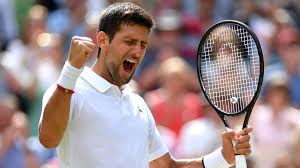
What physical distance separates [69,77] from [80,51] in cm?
15

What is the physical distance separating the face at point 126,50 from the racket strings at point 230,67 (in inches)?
26.7

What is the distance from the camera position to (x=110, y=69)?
559 centimetres

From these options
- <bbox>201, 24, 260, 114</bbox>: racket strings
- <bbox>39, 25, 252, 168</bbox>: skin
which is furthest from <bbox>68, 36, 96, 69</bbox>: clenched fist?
<bbox>201, 24, 260, 114</bbox>: racket strings

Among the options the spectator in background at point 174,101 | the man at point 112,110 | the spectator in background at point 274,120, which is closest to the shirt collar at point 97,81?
the man at point 112,110

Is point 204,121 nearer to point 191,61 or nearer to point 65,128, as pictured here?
point 191,61

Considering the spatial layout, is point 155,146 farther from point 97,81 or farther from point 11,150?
point 11,150

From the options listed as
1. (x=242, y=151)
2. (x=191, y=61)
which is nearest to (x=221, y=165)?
(x=242, y=151)

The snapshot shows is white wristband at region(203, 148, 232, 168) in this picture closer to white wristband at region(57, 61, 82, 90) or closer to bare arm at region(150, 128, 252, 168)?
bare arm at region(150, 128, 252, 168)

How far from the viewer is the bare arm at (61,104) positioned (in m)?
5.06

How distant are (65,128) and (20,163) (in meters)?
4.08

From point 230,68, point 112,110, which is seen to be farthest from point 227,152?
point 112,110

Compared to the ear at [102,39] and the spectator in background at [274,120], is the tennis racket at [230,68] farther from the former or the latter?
the spectator in background at [274,120]

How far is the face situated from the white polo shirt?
0.12 metres

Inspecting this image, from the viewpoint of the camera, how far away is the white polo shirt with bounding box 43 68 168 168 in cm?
541
